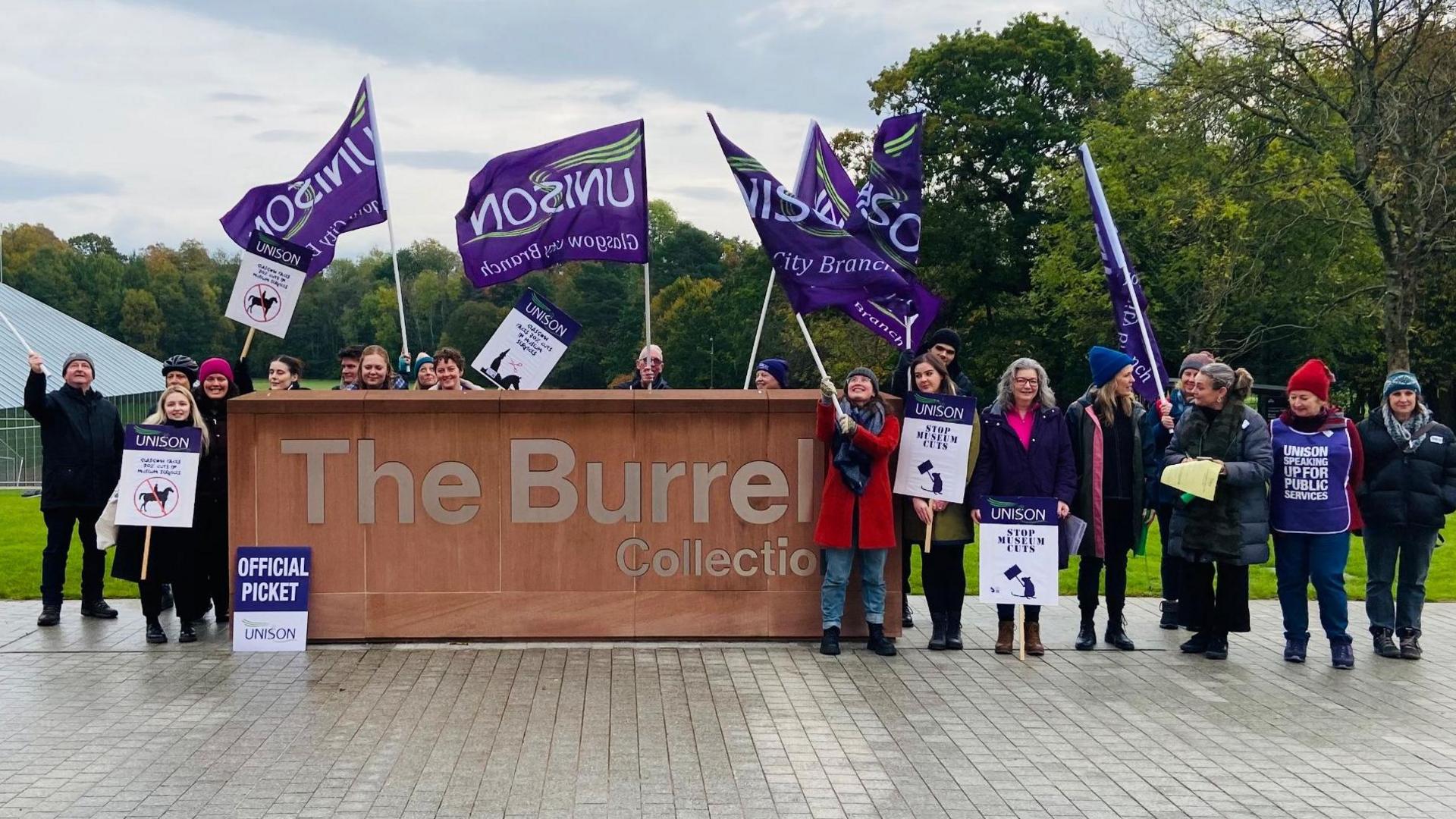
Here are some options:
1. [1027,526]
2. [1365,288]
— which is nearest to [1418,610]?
[1027,526]

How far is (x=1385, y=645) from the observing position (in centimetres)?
970

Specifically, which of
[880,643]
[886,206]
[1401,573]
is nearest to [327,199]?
[886,206]

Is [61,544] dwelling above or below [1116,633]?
above

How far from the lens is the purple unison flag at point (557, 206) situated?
10438mm

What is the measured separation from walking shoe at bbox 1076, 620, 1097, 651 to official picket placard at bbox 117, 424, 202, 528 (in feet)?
20.2

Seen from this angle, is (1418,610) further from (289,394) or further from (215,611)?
(215,611)

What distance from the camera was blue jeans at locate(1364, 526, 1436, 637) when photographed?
9.61m

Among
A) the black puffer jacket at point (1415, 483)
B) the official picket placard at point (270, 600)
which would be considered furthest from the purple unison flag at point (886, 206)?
the official picket placard at point (270, 600)

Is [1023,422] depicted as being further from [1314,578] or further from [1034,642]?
[1314,578]

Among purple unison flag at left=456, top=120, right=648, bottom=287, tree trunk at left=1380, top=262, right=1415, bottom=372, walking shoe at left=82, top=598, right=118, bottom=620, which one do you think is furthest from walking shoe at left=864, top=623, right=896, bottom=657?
tree trunk at left=1380, top=262, right=1415, bottom=372

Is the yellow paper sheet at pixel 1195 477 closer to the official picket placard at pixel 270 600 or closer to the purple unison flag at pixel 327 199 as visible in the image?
the official picket placard at pixel 270 600

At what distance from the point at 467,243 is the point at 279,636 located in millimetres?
3088

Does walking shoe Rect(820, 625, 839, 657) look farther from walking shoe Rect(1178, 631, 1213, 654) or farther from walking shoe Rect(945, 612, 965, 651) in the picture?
walking shoe Rect(1178, 631, 1213, 654)

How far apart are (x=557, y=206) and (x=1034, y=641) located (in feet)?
15.1
